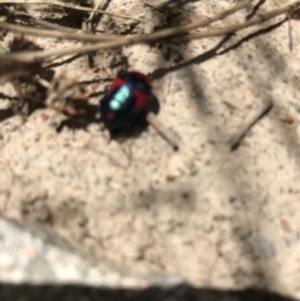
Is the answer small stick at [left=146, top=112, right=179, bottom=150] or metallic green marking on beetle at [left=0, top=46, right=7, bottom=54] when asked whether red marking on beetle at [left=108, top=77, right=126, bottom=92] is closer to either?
small stick at [left=146, top=112, right=179, bottom=150]

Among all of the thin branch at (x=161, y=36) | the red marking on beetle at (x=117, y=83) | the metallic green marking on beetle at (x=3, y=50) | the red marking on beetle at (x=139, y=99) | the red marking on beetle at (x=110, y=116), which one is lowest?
the red marking on beetle at (x=110, y=116)

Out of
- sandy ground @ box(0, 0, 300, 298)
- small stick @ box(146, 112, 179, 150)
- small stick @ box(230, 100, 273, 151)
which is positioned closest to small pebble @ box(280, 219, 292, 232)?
sandy ground @ box(0, 0, 300, 298)

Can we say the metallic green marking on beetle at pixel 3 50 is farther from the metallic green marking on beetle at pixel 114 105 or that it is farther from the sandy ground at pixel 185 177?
the metallic green marking on beetle at pixel 114 105

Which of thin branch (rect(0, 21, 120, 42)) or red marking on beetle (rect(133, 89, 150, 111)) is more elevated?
thin branch (rect(0, 21, 120, 42))

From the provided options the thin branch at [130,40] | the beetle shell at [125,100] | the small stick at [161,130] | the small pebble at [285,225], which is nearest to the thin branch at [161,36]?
the thin branch at [130,40]

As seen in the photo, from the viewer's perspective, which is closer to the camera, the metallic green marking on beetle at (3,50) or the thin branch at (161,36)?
the thin branch at (161,36)

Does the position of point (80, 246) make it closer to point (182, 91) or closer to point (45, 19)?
point (182, 91)

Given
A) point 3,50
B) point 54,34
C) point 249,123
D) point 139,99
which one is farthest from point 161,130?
point 3,50
